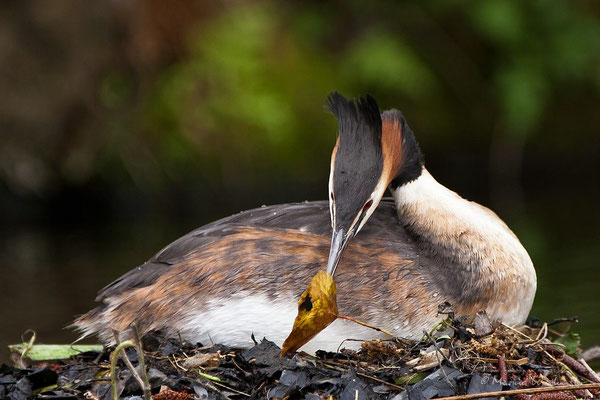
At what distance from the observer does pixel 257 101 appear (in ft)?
41.3

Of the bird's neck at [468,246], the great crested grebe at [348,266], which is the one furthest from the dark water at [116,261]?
the great crested grebe at [348,266]

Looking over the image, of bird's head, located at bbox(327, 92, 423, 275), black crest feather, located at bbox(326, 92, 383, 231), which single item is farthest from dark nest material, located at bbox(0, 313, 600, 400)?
black crest feather, located at bbox(326, 92, 383, 231)

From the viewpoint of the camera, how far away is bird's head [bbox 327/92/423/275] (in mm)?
4492

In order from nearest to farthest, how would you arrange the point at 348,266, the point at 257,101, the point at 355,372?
1. the point at 355,372
2. the point at 348,266
3. the point at 257,101

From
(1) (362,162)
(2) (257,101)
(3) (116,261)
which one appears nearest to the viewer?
(1) (362,162)

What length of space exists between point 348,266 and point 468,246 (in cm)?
63

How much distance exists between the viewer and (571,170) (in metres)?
13.3

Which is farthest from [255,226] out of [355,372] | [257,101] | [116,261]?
[257,101]

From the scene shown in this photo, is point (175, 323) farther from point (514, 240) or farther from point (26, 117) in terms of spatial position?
point (26, 117)

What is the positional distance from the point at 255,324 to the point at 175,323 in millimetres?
418

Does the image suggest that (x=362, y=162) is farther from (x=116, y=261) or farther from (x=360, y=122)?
(x=116, y=261)

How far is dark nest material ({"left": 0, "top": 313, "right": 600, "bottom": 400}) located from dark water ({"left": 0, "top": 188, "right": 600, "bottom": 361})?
1.35 meters

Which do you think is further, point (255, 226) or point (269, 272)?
point (255, 226)

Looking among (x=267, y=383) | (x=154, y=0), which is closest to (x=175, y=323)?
(x=267, y=383)
